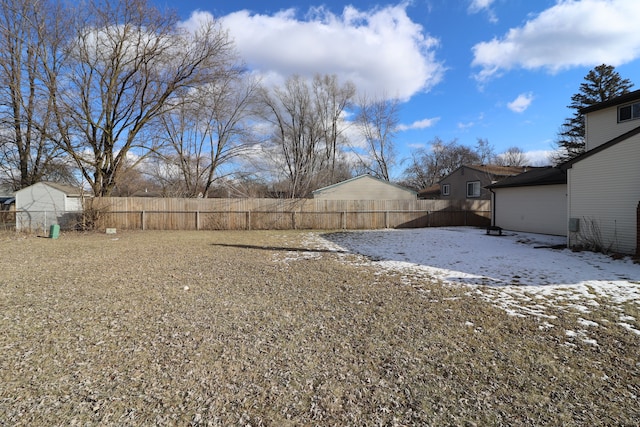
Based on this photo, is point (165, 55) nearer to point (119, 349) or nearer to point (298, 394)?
point (119, 349)

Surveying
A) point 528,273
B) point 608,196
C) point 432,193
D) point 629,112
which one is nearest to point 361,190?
point 432,193

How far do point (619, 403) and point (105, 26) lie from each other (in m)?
23.1

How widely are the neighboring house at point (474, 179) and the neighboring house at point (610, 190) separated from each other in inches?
472

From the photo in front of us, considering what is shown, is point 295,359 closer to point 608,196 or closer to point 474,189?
point 608,196

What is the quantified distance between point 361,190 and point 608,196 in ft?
47.4

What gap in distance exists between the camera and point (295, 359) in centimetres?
297

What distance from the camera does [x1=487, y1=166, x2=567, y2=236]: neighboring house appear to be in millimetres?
12625

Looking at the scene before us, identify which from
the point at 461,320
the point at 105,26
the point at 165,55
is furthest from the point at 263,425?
the point at 105,26

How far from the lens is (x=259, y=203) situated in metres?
17.2

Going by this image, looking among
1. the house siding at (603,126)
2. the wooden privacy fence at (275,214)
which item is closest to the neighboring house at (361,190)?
the wooden privacy fence at (275,214)

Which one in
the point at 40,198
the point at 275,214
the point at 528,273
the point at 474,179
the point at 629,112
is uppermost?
the point at 629,112

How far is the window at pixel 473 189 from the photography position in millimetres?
23734

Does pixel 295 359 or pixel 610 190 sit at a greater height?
pixel 610 190

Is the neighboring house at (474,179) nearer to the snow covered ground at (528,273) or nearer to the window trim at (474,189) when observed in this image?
the window trim at (474,189)
